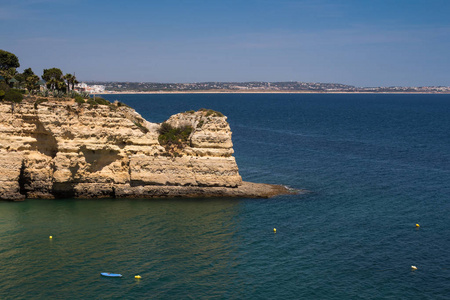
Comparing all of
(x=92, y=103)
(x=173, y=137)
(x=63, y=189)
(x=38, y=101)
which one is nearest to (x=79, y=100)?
(x=92, y=103)

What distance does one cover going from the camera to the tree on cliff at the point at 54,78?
50.3 meters

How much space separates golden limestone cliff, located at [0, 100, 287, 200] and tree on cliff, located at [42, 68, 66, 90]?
6.38 metres

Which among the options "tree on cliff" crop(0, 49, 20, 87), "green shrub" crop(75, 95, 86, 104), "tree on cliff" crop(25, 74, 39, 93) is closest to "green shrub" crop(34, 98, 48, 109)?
"green shrub" crop(75, 95, 86, 104)

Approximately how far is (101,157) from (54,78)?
13.5 meters

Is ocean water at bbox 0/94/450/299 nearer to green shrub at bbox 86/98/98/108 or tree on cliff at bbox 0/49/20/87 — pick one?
green shrub at bbox 86/98/98/108

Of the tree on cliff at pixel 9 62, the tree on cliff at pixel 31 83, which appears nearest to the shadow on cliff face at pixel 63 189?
the tree on cliff at pixel 31 83

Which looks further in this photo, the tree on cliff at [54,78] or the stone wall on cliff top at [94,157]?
the tree on cliff at [54,78]

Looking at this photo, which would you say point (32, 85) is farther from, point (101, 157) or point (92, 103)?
point (101, 157)

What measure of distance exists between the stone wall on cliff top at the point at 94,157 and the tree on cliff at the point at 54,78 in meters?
6.22

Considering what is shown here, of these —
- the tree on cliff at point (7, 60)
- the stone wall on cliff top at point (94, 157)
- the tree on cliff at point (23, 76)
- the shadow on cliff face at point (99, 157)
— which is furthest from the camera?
the tree on cliff at point (7, 60)

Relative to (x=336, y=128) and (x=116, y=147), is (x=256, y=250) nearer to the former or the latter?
(x=116, y=147)

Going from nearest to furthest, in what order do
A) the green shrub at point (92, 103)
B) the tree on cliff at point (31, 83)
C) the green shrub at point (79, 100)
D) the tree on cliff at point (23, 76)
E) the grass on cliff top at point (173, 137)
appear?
the green shrub at point (92, 103), the green shrub at point (79, 100), the grass on cliff top at point (173, 137), the tree on cliff at point (31, 83), the tree on cliff at point (23, 76)

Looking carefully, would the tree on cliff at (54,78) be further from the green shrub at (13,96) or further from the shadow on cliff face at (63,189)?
the shadow on cliff face at (63,189)

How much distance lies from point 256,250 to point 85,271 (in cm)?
1179
